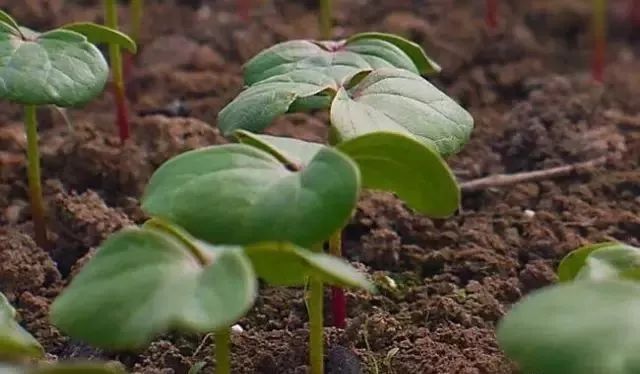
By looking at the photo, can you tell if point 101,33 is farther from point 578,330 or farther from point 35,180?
point 578,330

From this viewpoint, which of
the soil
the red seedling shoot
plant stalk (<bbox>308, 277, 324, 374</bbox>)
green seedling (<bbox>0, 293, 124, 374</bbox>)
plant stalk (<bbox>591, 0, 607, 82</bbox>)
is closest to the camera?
green seedling (<bbox>0, 293, 124, 374</bbox>)

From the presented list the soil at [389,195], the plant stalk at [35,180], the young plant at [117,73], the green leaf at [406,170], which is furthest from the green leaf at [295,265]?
the young plant at [117,73]

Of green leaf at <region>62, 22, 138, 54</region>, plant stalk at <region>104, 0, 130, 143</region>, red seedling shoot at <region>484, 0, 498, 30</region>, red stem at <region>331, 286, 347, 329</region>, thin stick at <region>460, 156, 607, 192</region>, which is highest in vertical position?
green leaf at <region>62, 22, 138, 54</region>

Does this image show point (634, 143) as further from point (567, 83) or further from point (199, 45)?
point (199, 45)

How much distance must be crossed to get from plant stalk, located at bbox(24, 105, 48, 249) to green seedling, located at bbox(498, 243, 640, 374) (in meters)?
0.69

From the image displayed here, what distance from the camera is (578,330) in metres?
0.68

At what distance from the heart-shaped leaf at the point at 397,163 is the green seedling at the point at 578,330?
0.17 meters

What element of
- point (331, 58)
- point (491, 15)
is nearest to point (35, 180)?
point (331, 58)

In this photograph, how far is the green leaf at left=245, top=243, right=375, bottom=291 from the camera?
726 millimetres

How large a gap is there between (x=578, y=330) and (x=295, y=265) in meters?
0.24

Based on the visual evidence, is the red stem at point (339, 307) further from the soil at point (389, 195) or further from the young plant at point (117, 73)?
the young plant at point (117, 73)

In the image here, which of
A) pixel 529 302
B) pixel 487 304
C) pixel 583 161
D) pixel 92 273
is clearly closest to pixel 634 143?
pixel 583 161

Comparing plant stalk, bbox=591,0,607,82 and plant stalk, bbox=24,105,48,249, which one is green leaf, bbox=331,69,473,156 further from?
plant stalk, bbox=591,0,607,82

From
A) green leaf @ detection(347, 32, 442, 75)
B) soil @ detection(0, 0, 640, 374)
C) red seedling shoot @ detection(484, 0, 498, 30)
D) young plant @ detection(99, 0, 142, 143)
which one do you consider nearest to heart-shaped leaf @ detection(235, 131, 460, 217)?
soil @ detection(0, 0, 640, 374)
